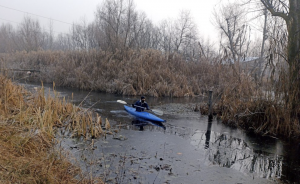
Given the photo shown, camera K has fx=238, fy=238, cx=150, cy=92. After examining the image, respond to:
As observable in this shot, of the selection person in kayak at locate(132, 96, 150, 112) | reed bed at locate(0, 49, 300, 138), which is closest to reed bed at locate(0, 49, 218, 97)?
reed bed at locate(0, 49, 300, 138)

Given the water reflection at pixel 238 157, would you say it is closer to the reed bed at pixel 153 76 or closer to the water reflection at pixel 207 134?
the water reflection at pixel 207 134

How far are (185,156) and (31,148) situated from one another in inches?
130

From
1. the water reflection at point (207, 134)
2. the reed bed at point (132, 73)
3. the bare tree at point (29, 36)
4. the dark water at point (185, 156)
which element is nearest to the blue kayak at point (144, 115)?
the dark water at point (185, 156)

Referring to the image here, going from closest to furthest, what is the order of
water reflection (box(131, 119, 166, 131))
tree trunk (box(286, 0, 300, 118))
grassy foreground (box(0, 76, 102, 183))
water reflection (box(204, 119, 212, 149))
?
grassy foreground (box(0, 76, 102, 183)), water reflection (box(204, 119, 212, 149)), tree trunk (box(286, 0, 300, 118)), water reflection (box(131, 119, 166, 131))

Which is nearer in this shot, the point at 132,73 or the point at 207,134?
the point at 207,134

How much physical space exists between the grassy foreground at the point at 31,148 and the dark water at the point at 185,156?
410mm

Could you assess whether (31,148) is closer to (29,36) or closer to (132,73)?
(132,73)

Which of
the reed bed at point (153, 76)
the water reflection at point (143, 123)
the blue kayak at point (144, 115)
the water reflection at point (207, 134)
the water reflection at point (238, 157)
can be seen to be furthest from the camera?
the reed bed at point (153, 76)

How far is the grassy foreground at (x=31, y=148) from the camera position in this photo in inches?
122

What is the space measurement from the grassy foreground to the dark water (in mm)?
410

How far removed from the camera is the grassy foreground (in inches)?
122

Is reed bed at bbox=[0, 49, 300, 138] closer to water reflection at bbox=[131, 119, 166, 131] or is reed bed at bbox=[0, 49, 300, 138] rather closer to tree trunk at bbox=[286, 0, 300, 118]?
tree trunk at bbox=[286, 0, 300, 118]

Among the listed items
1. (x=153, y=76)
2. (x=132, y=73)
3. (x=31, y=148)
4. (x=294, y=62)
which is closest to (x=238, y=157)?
(x=294, y=62)

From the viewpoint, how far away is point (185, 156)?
561cm
